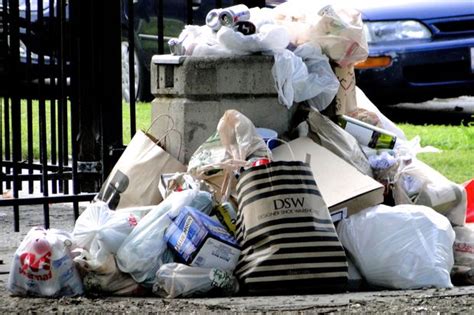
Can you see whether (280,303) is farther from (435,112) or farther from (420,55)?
(435,112)

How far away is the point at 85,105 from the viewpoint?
8.01m

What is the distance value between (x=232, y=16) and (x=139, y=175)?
34.8 inches

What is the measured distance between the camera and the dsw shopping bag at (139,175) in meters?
6.81

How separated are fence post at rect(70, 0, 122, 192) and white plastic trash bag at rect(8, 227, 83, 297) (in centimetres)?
148

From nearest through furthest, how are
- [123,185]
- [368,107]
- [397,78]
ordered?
[123,185]
[368,107]
[397,78]

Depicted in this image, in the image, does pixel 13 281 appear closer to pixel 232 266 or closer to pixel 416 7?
pixel 232 266

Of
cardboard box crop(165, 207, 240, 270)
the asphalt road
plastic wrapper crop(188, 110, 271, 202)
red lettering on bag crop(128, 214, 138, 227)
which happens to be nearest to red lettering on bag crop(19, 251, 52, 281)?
red lettering on bag crop(128, 214, 138, 227)

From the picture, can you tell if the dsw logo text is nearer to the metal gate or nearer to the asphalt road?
the metal gate

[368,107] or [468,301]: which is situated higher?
[368,107]

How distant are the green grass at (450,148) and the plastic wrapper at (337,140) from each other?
2.70 m

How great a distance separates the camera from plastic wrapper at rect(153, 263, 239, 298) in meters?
5.97

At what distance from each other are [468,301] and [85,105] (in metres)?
2.92

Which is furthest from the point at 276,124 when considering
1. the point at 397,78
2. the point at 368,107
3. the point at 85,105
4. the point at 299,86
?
the point at 397,78

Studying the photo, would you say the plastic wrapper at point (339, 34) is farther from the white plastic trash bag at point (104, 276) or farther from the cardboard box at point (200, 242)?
the white plastic trash bag at point (104, 276)
